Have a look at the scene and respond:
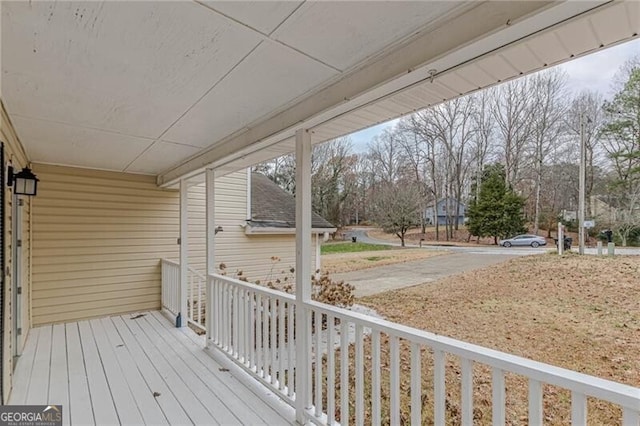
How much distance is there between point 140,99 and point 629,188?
2855 millimetres

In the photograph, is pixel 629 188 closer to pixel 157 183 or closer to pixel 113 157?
pixel 113 157

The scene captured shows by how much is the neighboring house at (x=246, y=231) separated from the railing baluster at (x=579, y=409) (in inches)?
194

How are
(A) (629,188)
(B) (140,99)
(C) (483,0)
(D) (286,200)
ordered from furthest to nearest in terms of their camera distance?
1. (D) (286,200)
2. (B) (140,99)
3. (A) (629,188)
4. (C) (483,0)

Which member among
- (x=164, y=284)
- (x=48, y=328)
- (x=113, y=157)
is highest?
(x=113, y=157)

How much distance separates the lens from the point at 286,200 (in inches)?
332

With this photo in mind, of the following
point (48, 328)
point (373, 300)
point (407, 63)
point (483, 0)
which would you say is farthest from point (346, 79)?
point (48, 328)

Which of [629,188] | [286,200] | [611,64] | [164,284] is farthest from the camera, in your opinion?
[286,200]

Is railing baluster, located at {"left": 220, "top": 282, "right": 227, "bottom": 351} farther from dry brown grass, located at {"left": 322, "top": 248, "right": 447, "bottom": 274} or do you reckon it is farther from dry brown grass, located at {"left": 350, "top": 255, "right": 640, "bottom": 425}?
dry brown grass, located at {"left": 350, "top": 255, "right": 640, "bottom": 425}

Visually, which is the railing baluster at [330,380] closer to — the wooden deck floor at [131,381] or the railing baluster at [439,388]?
the wooden deck floor at [131,381]

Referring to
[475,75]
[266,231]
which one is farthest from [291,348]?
[266,231]

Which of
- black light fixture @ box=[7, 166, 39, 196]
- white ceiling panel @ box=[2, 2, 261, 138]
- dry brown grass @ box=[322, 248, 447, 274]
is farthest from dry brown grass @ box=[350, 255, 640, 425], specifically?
black light fixture @ box=[7, 166, 39, 196]

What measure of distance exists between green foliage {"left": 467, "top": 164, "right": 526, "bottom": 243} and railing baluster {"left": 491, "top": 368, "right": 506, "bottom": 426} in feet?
2.81

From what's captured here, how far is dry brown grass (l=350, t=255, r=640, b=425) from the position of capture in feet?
5.37

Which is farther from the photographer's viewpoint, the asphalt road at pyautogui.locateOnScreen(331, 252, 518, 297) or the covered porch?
the asphalt road at pyautogui.locateOnScreen(331, 252, 518, 297)
